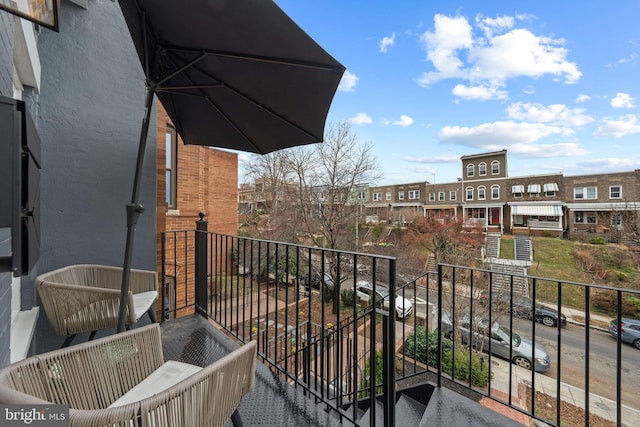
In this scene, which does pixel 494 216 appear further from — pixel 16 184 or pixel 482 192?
pixel 16 184

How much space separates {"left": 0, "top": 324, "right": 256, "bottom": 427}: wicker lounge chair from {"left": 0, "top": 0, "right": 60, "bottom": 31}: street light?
997 millimetres

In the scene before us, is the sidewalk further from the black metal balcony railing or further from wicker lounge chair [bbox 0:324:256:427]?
wicker lounge chair [bbox 0:324:256:427]

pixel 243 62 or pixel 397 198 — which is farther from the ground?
pixel 397 198

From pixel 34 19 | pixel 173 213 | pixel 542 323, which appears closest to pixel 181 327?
pixel 34 19

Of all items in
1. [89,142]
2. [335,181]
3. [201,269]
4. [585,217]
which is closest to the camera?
[89,142]

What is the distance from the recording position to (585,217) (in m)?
19.6

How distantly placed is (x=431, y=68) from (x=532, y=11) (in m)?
4.47

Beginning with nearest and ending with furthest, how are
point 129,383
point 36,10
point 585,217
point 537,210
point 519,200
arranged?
1. point 36,10
2. point 129,383
3. point 585,217
4. point 537,210
5. point 519,200

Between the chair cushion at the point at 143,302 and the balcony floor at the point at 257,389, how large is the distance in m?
0.43

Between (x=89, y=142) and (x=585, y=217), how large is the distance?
27579 millimetres

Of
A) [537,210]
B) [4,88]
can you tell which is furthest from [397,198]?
[4,88]

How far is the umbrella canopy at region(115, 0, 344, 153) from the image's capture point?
3.68 feet

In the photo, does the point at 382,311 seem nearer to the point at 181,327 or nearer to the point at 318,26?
the point at 181,327

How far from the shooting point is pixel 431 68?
14180mm
